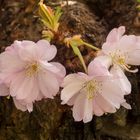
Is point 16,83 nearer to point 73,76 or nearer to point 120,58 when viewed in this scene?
point 73,76

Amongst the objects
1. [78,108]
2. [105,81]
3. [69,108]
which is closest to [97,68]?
[105,81]

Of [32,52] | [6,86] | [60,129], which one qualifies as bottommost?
[60,129]

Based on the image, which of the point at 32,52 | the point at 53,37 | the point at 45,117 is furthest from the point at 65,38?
the point at 45,117

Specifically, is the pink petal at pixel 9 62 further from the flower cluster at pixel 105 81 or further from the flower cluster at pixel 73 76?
the flower cluster at pixel 105 81

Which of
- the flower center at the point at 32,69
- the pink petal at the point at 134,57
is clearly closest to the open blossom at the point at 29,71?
the flower center at the point at 32,69

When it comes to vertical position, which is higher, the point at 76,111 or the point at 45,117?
the point at 76,111

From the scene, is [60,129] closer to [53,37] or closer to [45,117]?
[45,117]
